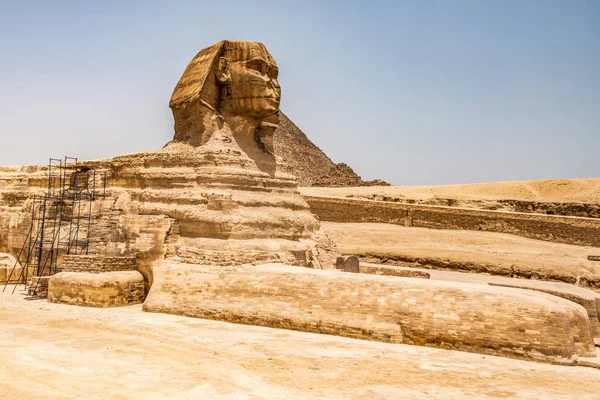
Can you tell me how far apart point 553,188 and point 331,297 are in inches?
1214

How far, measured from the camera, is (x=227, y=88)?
1351 cm

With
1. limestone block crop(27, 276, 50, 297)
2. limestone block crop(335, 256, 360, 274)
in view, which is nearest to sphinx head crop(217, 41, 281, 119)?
limestone block crop(335, 256, 360, 274)

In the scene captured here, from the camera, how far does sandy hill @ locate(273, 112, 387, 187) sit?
137 ft

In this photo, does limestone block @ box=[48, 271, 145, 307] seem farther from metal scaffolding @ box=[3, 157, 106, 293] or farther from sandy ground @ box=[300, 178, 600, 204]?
sandy ground @ box=[300, 178, 600, 204]

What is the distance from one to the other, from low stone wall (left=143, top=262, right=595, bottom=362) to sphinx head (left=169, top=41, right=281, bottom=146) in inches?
149

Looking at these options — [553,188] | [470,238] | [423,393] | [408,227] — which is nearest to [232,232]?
[423,393]

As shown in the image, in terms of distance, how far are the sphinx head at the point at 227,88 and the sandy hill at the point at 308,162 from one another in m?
26.5

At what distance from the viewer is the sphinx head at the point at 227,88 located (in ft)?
42.8

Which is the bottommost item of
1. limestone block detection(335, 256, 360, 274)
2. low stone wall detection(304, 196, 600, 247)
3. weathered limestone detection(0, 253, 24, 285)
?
weathered limestone detection(0, 253, 24, 285)

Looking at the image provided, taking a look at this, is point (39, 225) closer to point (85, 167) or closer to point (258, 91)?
point (85, 167)

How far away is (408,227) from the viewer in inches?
988

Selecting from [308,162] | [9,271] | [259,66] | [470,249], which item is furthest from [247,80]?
[308,162]

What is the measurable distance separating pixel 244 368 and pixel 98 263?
576 centimetres

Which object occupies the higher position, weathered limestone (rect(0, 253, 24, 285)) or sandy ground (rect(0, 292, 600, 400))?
sandy ground (rect(0, 292, 600, 400))
